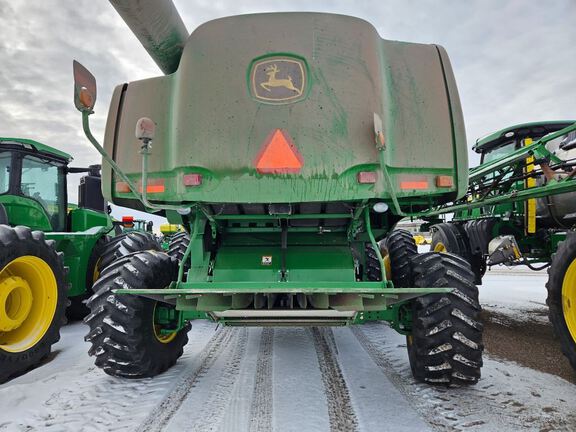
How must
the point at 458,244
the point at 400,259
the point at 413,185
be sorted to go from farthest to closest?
the point at 458,244, the point at 400,259, the point at 413,185

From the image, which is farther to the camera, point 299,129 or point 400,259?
point 400,259

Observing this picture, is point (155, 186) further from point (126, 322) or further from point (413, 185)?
point (413, 185)

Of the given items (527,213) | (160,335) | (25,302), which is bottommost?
(160,335)

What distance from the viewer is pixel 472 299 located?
311 centimetres

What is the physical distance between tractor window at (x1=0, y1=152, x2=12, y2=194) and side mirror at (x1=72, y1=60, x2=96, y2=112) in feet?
13.2

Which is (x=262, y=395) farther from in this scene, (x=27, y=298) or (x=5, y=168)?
(x=5, y=168)

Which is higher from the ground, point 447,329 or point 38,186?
point 38,186

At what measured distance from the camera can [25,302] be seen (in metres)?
3.94

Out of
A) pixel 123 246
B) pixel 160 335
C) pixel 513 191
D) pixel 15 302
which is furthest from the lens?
pixel 123 246

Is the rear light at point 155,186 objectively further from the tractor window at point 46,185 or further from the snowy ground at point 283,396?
the tractor window at point 46,185

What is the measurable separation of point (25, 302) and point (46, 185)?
280 centimetres

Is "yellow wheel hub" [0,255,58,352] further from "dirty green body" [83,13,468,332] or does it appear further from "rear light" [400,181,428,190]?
"rear light" [400,181,428,190]

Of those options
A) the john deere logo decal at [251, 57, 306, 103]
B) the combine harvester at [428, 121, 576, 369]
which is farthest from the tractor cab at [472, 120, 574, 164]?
the john deere logo decal at [251, 57, 306, 103]

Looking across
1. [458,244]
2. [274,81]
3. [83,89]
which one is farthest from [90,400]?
[458,244]
